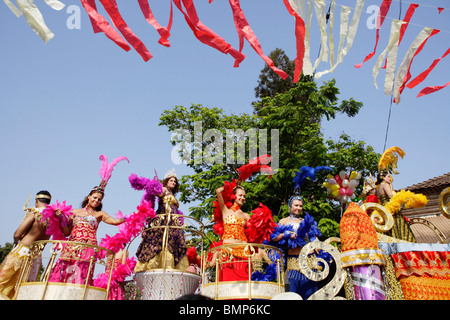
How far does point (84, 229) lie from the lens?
4.85m

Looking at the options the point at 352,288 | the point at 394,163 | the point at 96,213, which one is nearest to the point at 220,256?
the point at 352,288

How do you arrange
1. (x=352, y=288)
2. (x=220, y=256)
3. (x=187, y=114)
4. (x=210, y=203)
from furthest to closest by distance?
(x=187, y=114)
(x=210, y=203)
(x=220, y=256)
(x=352, y=288)

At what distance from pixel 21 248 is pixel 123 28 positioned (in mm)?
3194

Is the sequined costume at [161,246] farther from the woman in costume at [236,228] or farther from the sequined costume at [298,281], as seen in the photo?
the sequined costume at [298,281]

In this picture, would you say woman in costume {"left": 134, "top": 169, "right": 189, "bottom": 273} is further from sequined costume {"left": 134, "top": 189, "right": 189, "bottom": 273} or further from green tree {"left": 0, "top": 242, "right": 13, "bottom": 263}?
green tree {"left": 0, "top": 242, "right": 13, "bottom": 263}

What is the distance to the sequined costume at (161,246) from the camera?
4.92 m

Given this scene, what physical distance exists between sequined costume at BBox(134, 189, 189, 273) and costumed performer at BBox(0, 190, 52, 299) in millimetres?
1356

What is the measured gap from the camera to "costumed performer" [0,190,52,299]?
14.7 feet

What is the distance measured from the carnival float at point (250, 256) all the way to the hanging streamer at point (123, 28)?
6.49 feet

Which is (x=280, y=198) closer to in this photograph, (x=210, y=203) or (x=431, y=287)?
(x=210, y=203)

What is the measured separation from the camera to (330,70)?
15.3 feet

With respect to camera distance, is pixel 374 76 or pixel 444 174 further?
pixel 444 174

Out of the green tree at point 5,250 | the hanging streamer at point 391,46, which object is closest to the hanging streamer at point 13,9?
the hanging streamer at point 391,46
